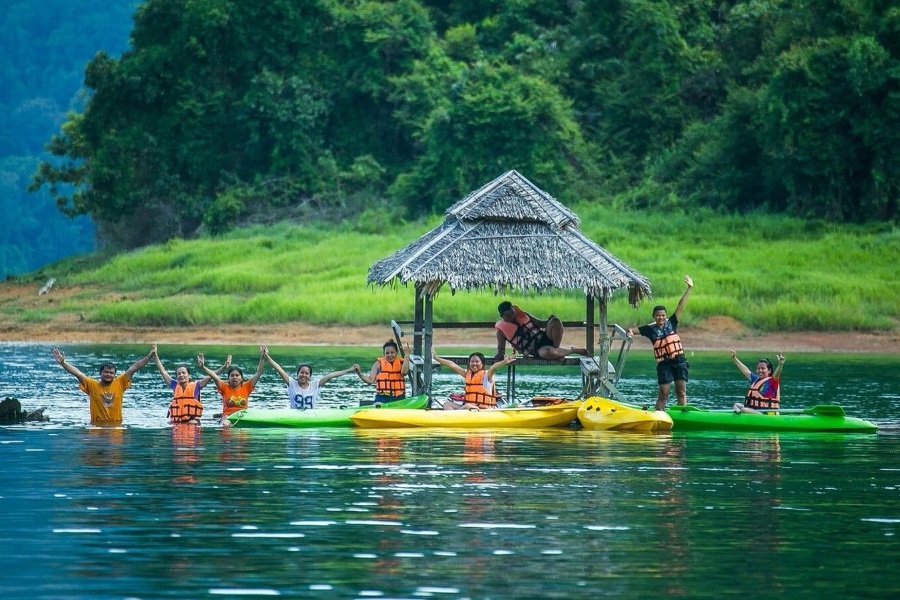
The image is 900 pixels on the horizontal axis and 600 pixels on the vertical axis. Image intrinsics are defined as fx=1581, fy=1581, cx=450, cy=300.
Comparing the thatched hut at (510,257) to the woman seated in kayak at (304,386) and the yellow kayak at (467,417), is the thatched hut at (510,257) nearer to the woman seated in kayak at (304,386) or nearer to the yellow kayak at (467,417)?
the yellow kayak at (467,417)

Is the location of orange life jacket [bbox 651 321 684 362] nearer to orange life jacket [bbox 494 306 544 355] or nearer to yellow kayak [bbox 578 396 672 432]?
yellow kayak [bbox 578 396 672 432]

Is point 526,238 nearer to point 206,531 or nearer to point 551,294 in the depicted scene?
point 206,531

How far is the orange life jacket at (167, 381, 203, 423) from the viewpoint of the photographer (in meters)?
22.0

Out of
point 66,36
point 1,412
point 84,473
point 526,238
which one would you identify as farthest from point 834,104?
point 66,36

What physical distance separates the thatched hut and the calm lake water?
7.29 ft

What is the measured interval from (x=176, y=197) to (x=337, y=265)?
12.5 metres

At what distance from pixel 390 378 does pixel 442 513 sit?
8901 millimetres

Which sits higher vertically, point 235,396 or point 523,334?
point 523,334

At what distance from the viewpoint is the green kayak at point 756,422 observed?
72.3ft

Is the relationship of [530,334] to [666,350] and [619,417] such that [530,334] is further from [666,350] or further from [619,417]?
[619,417]

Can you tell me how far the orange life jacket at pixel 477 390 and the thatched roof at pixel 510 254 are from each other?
127cm

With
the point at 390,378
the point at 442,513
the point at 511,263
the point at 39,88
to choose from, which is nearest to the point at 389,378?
the point at 390,378

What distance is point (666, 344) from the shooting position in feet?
75.5

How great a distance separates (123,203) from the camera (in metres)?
56.2
